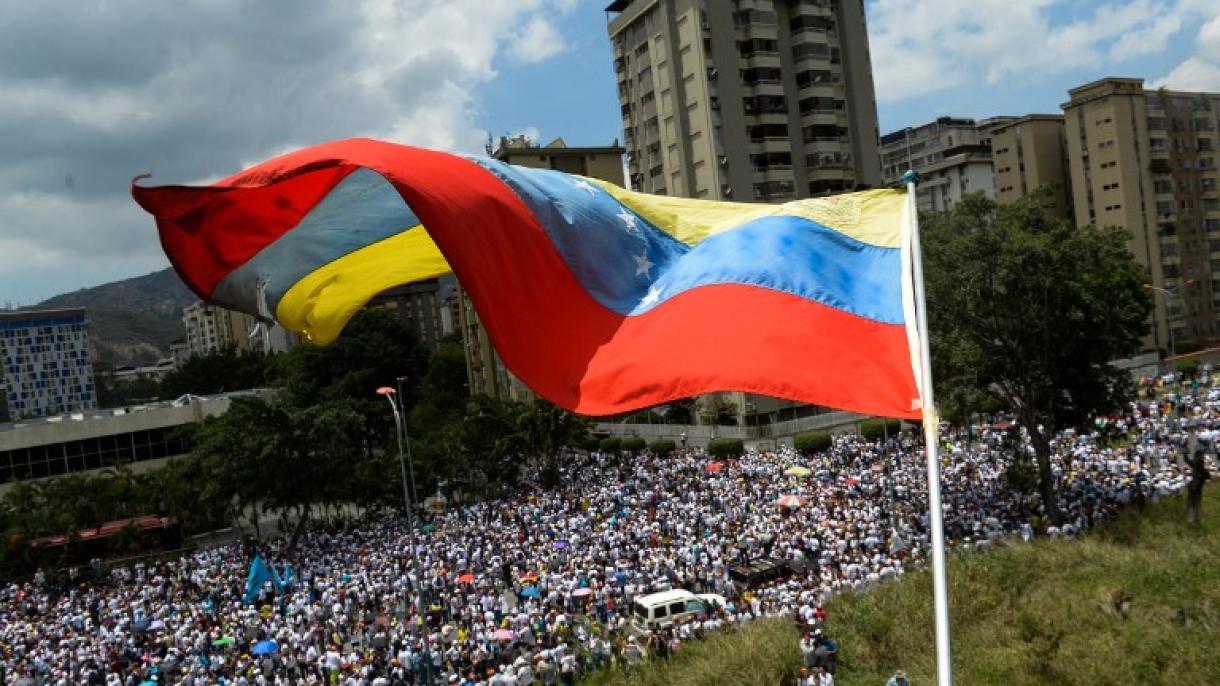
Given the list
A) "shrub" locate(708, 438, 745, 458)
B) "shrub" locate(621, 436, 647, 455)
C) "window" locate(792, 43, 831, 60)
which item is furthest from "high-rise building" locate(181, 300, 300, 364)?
"window" locate(792, 43, 831, 60)

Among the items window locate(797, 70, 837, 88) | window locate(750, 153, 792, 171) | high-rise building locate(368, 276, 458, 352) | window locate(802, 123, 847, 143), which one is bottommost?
high-rise building locate(368, 276, 458, 352)

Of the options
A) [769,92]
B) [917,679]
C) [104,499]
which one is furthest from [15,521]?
[769,92]

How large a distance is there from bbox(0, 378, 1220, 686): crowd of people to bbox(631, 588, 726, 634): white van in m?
0.31

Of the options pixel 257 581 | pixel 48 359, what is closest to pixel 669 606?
pixel 257 581

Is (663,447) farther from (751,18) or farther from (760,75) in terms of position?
(751,18)

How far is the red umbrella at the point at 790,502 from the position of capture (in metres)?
24.8

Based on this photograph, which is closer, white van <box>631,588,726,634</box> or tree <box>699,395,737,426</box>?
white van <box>631,588,726,634</box>

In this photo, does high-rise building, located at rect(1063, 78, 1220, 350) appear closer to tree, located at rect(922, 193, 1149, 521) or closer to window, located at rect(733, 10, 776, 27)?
→ window, located at rect(733, 10, 776, 27)

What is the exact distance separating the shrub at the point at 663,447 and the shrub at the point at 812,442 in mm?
7859

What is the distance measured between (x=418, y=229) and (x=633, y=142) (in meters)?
49.3

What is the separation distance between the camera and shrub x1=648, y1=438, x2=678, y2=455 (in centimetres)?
4416

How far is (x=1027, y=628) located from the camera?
49.9 feet

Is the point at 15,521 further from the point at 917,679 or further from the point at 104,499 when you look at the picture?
the point at 917,679

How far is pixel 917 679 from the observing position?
14398 mm
